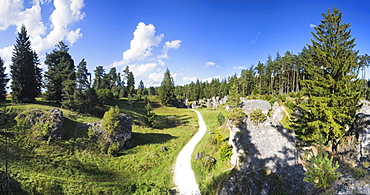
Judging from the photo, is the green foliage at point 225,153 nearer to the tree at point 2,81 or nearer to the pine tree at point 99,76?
the tree at point 2,81

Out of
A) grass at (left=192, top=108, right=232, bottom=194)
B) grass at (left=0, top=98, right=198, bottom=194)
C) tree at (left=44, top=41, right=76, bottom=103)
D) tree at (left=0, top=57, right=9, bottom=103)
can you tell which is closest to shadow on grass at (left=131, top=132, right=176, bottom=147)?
grass at (left=0, top=98, right=198, bottom=194)

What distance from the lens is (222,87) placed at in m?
92.8

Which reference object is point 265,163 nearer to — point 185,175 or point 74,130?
point 185,175

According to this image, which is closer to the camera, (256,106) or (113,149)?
(113,149)

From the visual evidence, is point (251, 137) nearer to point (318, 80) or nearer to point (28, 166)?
point (318, 80)

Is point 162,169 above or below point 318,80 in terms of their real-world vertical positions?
below

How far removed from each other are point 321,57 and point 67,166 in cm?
2858

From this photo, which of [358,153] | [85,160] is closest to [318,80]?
[358,153]

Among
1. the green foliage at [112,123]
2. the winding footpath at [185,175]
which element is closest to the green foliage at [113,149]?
the green foliage at [112,123]

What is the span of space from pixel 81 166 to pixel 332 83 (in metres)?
27.0

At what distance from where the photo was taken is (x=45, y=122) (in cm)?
2059

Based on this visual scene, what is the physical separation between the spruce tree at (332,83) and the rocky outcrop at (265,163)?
3.92 m

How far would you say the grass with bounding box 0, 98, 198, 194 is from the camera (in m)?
13.5

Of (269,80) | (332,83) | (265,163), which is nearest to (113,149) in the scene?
(265,163)
